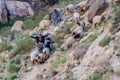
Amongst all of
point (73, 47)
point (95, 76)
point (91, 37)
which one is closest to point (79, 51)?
point (91, 37)

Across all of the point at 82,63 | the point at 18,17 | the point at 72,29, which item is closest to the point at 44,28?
the point at 72,29

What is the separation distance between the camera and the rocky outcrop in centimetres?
3294

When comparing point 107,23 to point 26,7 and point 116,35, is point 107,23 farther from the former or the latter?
point 26,7

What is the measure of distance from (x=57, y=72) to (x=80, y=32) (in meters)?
3.33

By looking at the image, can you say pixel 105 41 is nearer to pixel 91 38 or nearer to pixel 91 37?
pixel 91 38

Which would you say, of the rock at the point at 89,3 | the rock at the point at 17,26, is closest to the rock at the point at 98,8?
the rock at the point at 89,3

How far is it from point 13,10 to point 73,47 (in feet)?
41.8

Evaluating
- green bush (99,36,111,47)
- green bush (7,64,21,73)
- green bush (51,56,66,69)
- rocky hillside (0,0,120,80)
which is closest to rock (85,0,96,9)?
rocky hillside (0,0,120,80)

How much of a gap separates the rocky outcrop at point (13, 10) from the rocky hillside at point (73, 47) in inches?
99.5

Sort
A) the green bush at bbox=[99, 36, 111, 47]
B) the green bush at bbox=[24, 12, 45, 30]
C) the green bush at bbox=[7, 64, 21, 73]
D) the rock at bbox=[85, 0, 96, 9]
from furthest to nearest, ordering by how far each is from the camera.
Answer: the green bush at bbox=[24, 12, 45, 30], the rock at bbox=[85, 0, 96, 9], the green bush at bbox=[7, 64, 21, 73], the green bush at bbox=[99, 36, 111, 47]

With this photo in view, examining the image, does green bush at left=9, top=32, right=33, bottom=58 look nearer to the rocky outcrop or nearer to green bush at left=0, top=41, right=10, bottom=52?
green bush at left=0, top=41, right=10, bottom=52

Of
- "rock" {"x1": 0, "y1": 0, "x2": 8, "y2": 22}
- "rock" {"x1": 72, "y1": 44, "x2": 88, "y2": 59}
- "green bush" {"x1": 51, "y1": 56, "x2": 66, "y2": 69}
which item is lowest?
"rock" {"x1": 0, "y1": 0, "x2": 8, "y2": 22}

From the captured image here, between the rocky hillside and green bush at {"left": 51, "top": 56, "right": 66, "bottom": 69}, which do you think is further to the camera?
green bush at {"left": 51, "top": 56, "right": 66, "bottom": 69}

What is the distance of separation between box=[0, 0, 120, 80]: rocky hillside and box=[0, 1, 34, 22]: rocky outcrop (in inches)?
99.5
